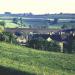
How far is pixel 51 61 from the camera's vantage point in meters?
17.7

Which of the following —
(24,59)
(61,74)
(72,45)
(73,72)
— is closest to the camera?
(61,74)

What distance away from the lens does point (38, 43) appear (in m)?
44.6

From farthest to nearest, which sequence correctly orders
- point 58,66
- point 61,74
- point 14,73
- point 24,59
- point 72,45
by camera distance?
point 72,45 < point 24,59 < point 58,66 < point 61,74 < point 14,73

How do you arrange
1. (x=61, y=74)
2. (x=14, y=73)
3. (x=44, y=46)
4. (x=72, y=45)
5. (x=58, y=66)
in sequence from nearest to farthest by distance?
(x=14, y=73), (x=61, y=74), (x=58, y=66), (x=44, y=46), (x=72, y=45)

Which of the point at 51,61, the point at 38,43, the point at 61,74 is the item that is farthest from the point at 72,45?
the point at 61,74

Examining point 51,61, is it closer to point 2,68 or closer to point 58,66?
point 58,66

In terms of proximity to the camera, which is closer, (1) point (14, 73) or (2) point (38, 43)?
(1) point (14, 73)

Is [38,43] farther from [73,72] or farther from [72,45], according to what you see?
[73,72]

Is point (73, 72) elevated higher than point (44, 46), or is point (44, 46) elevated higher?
point (73, 72)

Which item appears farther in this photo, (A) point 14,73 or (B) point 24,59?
(B) point 24,59

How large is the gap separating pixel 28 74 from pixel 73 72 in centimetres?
309

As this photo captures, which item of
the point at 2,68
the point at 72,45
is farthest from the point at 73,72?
the point at 72,45

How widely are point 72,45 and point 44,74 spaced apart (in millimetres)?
33889

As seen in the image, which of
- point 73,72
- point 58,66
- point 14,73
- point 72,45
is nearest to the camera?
point 14,73
